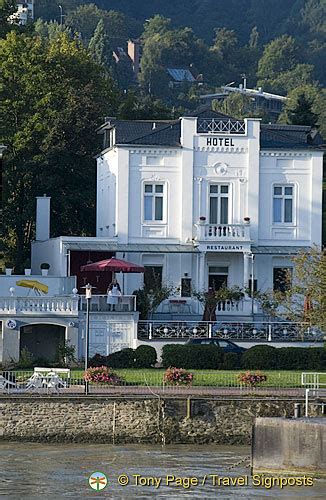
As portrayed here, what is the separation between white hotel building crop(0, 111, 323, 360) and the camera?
71625mm

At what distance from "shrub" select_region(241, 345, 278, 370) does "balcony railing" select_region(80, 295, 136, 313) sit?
610cm

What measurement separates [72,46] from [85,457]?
52.4 m

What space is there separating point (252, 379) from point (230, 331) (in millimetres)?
10466

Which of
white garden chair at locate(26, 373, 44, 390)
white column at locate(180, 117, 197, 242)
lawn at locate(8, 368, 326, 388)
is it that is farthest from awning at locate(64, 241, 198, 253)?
white garden chair at locate(26, 373, 44, 390)

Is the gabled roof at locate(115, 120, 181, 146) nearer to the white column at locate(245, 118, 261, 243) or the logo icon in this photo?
the white column at locate(245, 118, 261, 243)

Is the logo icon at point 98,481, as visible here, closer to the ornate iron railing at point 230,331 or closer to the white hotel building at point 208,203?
the ornate iron railing at point 230,331

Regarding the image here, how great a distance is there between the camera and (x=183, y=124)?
72.8 meters

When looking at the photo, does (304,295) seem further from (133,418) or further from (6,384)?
(6,384)

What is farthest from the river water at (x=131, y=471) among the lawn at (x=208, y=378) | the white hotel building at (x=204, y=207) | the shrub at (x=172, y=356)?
the white hotel building at (x=204, y=207)

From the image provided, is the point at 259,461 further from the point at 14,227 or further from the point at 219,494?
the point at 14,227

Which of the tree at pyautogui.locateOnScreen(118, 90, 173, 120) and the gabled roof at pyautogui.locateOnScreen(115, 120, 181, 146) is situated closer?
the gabled roof at pyautogui.locateOnScreen(115, 120, 181, 146)

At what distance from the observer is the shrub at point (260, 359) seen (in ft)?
197

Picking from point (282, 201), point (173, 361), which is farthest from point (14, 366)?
point (282, 201)

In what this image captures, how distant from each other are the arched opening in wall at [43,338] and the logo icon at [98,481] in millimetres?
19706
